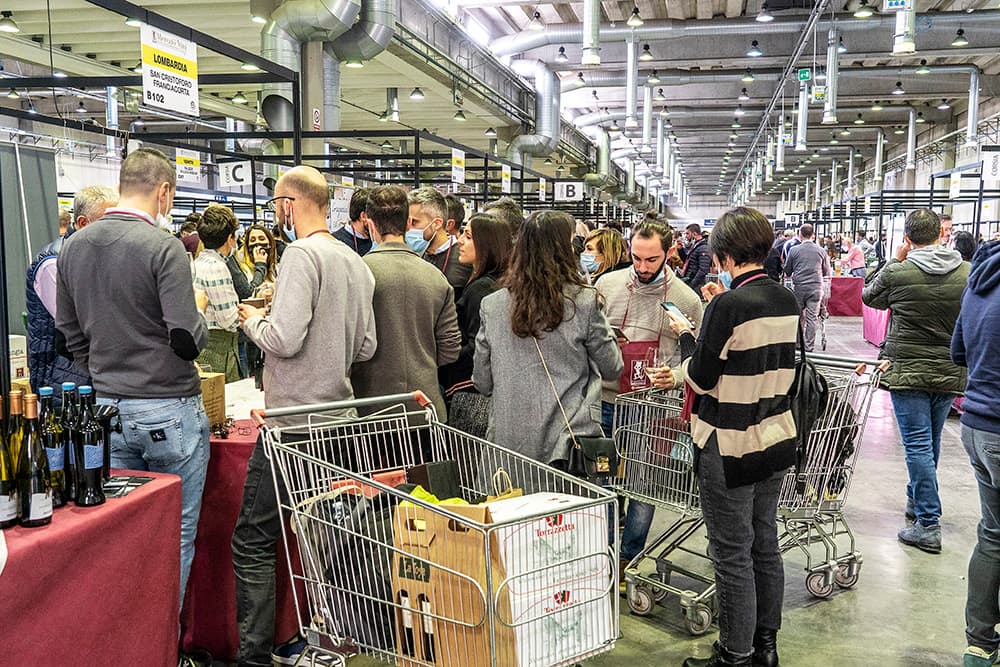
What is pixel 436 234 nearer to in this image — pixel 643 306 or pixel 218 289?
pixel 643 306

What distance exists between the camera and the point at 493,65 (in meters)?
15.0

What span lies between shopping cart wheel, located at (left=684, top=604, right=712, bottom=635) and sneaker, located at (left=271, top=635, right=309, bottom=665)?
62.2 inches

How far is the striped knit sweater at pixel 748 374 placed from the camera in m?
2.83

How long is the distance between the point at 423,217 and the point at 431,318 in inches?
43.7

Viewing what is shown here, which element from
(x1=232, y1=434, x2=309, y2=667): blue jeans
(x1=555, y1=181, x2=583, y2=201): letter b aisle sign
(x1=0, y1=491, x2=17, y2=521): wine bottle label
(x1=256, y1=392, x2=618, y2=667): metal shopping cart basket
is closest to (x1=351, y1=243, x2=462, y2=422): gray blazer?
(x1=232, y1=434, x2=309, y2=667): blue jeans

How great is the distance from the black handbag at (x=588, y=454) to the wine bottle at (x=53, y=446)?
60.1 inches

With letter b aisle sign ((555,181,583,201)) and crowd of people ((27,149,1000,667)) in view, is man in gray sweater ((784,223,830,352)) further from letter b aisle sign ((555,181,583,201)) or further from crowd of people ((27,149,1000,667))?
crowd of people ((27,149,1000,667))

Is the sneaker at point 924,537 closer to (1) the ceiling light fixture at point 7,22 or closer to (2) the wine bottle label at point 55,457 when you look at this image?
(2) the wine bottle label at point 55,457

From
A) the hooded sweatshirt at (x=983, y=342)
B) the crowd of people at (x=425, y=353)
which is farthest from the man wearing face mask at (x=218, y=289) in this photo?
the hooded sweatshirt at (x=983, y=342)

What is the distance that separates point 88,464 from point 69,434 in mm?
103

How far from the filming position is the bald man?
9.35ft

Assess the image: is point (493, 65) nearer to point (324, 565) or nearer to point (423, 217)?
point (423, 217)

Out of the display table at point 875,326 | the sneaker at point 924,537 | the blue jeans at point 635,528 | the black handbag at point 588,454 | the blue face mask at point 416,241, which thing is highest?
the blue face mask at point 416,241

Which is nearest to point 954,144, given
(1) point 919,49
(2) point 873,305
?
(1) point 919,49
